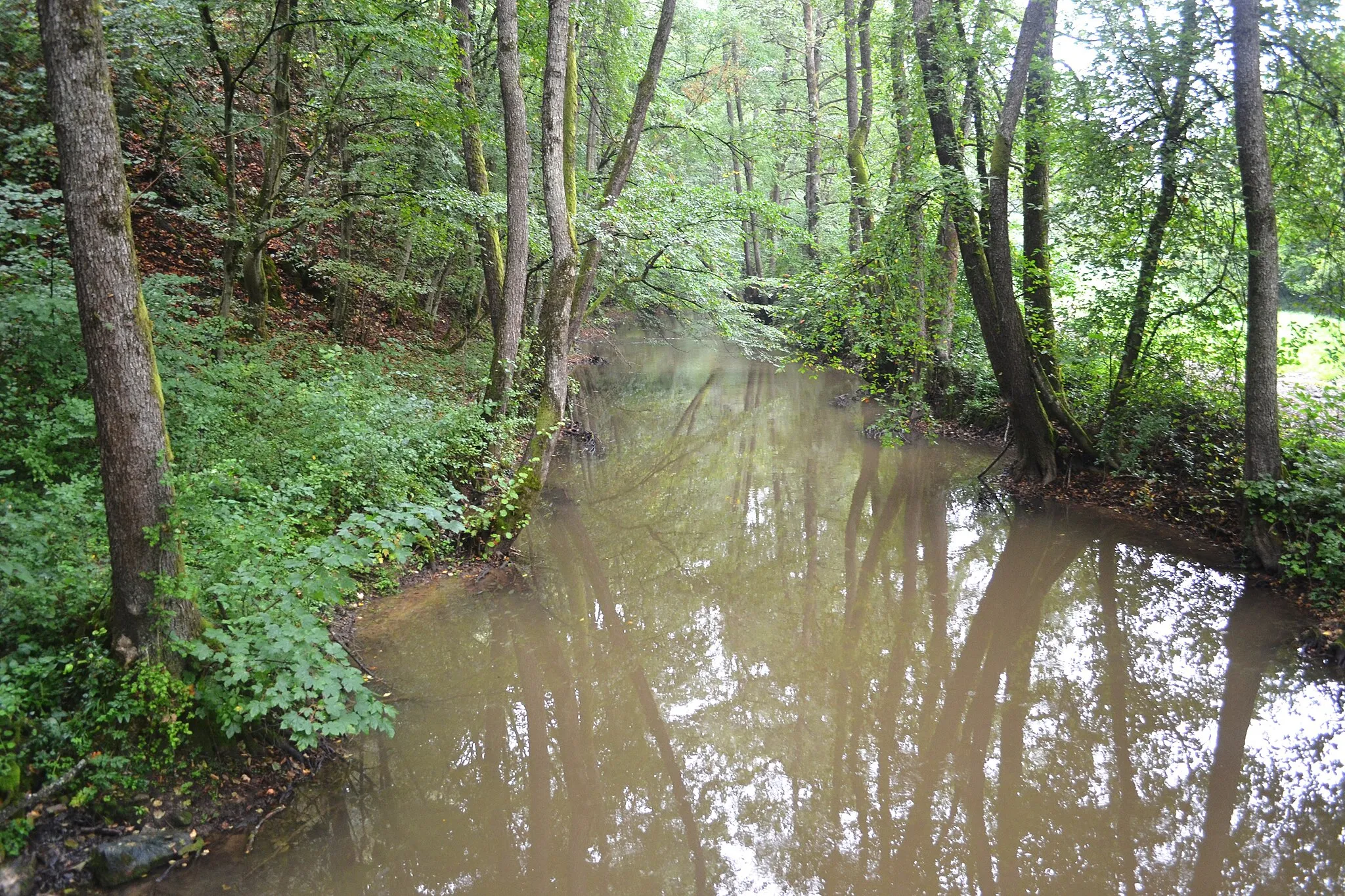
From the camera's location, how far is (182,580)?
3.80 m

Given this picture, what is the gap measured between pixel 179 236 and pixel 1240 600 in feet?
46.4

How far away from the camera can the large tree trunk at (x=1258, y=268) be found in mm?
7195

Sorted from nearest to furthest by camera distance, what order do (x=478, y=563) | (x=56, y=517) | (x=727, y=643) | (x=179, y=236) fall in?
(x=56, y=517) < (x=727, y=643) < (x=478, y=563) < (x=179, y=236)

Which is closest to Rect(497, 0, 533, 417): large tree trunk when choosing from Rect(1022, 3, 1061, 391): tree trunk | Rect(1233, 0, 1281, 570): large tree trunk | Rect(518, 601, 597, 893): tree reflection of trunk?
Rect(518, 601, 597, 893): tree reflection of trunk

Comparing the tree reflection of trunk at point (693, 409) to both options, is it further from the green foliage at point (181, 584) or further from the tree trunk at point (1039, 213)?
the green foliage at point (181, 584)

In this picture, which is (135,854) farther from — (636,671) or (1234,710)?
(1234,710)

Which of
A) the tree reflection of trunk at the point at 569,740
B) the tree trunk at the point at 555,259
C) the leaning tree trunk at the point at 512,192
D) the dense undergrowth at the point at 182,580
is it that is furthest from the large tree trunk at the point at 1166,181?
the dense undergrowth at the point at 182,580

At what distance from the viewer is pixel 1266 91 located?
7699 millimetres

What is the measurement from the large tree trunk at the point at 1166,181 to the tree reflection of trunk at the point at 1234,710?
366 cm

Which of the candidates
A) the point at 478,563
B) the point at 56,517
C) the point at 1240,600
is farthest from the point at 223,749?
the point at 1240,600

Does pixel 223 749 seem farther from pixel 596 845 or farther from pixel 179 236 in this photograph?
pixel 179 236

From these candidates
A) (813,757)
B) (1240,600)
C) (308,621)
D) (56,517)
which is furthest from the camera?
(1240,600)

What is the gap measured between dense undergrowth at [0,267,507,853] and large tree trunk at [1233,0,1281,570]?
25.7 ft

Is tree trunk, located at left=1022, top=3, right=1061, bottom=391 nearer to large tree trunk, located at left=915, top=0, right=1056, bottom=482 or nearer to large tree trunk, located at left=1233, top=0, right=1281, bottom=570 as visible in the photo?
large tree trunk, located at left=915, top=0, right=1056, bottom=482
